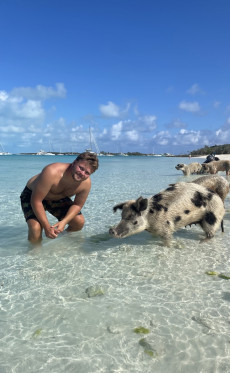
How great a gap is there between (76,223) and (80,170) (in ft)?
6.70

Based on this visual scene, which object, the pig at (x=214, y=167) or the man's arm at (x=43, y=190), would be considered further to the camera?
the pig at (x=214, y=167)

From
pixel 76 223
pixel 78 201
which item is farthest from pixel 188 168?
pixel 78 201

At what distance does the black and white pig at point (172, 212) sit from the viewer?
5.39 meters

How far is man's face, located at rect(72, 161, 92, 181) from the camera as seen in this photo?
5062mm

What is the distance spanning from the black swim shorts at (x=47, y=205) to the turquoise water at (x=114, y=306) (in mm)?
660

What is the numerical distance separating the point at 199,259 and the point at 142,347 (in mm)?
2619

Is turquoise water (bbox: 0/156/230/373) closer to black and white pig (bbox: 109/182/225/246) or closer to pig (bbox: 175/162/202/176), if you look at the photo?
black and white pig (bbox: 109/182/225/246)

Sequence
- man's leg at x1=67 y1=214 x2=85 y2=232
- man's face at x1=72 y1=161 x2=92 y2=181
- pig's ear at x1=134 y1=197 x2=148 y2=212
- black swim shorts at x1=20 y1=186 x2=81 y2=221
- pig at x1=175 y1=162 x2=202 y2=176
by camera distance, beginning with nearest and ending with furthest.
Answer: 1. man's face at x1=72 y1=161 x2=92 y2=181
2. pig's ear at x1=134 y1=197 x2=148 y2=212
3. black swim shorts at x1=20 y1=186 x2=81 y2=221
4. man's leg at x1=67 y1=214 x2=85 y2=232
5. pig at x1=175 y1=162 x2=202 y2=176

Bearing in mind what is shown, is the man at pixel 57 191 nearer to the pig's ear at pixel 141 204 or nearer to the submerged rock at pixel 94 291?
the pig's ear at pixel 141 204

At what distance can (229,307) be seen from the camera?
3619mm

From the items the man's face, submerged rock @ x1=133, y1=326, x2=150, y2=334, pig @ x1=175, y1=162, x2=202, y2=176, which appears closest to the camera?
submerged rock @ x1=133, y1=326, x2=150, y2=334

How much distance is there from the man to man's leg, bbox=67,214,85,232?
5 centimetres

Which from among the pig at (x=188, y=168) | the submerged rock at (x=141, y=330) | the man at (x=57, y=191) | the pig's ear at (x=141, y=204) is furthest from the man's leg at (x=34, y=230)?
the pig at (x=188, y=168)

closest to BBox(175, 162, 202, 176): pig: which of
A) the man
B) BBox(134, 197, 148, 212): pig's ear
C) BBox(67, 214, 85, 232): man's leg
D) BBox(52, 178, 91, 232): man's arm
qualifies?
BBox(67, 214, 85, 232): man's leg
